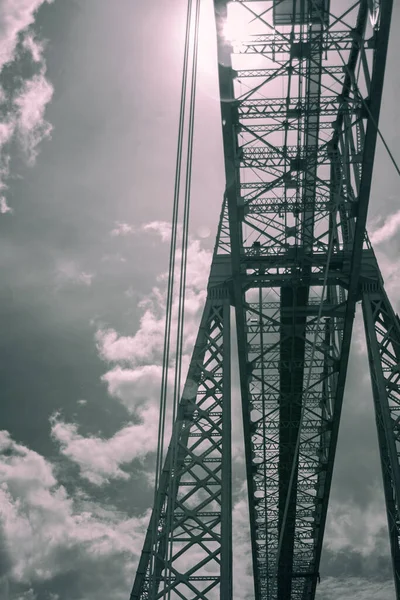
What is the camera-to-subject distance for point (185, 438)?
24.0 m

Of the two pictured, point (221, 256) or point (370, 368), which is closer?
point (370, 368)

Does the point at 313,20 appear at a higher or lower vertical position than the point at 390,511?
higher

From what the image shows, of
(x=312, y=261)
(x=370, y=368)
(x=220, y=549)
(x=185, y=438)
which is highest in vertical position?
(x=312, y=261)

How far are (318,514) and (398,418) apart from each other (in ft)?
43.6

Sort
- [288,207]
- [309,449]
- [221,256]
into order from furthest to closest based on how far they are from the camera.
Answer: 1. [309,449]
2. [221,256]
3. [288,207]

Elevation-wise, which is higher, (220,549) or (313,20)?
(313,20)

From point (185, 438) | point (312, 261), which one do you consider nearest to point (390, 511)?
point (185, 438)

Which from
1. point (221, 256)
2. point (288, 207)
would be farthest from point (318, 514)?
point (288, 207)

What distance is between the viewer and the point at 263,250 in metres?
25.1

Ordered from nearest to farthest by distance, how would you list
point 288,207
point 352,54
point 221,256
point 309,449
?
point 352,54 → point 288,207 → point 221,256 → point 309,449

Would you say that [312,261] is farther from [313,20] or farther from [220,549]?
[220,549]

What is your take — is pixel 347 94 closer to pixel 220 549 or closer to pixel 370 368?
pixel 370 368

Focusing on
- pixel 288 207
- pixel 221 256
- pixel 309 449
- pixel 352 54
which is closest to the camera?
pixel 352 54

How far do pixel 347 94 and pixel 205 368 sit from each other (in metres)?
10.4
